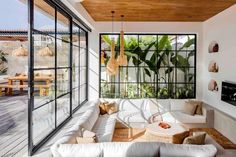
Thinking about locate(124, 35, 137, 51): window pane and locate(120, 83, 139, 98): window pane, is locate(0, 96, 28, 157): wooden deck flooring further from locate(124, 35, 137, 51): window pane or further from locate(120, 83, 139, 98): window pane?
locate(124, 35, 137, 51): window pane

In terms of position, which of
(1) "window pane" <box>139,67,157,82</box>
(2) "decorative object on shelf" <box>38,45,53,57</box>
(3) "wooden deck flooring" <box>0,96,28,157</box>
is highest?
(2) "decorative object on shelf" <box>38,45,53,57</box>

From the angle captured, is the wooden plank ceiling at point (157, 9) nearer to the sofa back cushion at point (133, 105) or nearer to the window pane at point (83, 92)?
the window pane at point (83, 92)

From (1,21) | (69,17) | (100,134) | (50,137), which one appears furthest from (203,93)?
(1,21)

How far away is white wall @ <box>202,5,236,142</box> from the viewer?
19.2 ft

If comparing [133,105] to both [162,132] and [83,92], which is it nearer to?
[83,92]

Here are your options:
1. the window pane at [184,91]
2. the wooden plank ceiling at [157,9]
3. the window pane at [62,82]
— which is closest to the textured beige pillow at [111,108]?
the window pane at [62,82]

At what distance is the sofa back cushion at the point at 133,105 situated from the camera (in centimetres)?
749

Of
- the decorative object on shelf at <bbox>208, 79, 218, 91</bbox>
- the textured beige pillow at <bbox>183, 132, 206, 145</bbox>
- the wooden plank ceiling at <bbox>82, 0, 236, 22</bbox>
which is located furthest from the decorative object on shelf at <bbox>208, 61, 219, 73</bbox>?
the textured beige pillow at <bbox>183, 132, 206, 145</bbox>

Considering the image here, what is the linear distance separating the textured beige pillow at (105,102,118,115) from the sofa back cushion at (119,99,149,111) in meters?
0.37

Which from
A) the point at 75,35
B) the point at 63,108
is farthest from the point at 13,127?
the point at 75,35

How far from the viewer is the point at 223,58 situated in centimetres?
645

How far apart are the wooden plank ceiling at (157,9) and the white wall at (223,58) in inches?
10.7

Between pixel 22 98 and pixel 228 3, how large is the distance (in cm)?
674

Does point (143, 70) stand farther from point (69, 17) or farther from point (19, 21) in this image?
point (19, 21)
